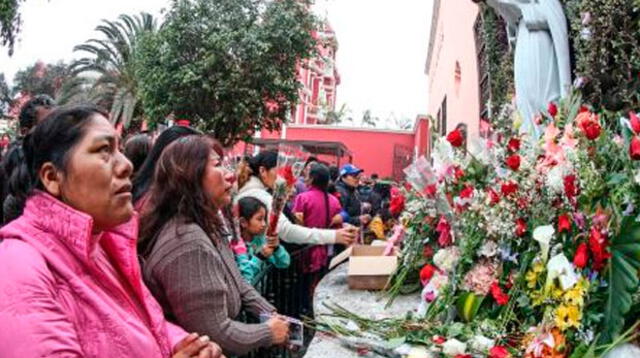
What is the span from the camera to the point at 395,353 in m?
2.02

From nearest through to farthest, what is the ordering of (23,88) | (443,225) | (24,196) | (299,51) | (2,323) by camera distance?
1. (2,323)
2. (24,196)
3. (443,225)
4. (299,51)
5. (23,88)

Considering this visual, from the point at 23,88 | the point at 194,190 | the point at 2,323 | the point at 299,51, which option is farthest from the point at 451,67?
the point at 23,88

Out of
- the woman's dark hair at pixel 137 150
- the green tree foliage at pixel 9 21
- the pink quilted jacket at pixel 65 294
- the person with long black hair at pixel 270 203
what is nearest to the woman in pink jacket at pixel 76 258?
the pink quilted jacket at pixel 65 294

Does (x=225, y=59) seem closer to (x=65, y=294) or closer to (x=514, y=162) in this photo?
(x=514, y=162)

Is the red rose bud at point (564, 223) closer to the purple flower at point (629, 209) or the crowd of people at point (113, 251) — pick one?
the purple flower at point (629, 209)

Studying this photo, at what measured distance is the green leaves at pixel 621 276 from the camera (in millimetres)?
1723

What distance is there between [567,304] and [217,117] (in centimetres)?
1368

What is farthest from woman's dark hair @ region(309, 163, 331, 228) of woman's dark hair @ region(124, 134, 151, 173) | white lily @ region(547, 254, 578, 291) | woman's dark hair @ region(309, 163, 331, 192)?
white lily @ region(547, 254, 578, 291)

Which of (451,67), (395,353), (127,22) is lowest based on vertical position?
(395,353)

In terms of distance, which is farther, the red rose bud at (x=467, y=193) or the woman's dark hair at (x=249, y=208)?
the woman's dark hair at (x=249, y=208)

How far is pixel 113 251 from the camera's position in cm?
149

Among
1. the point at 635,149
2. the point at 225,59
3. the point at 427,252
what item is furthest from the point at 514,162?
the point at 225,59

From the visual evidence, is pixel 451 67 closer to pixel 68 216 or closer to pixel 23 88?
pixel 68 216

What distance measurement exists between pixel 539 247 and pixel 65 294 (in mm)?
1530
